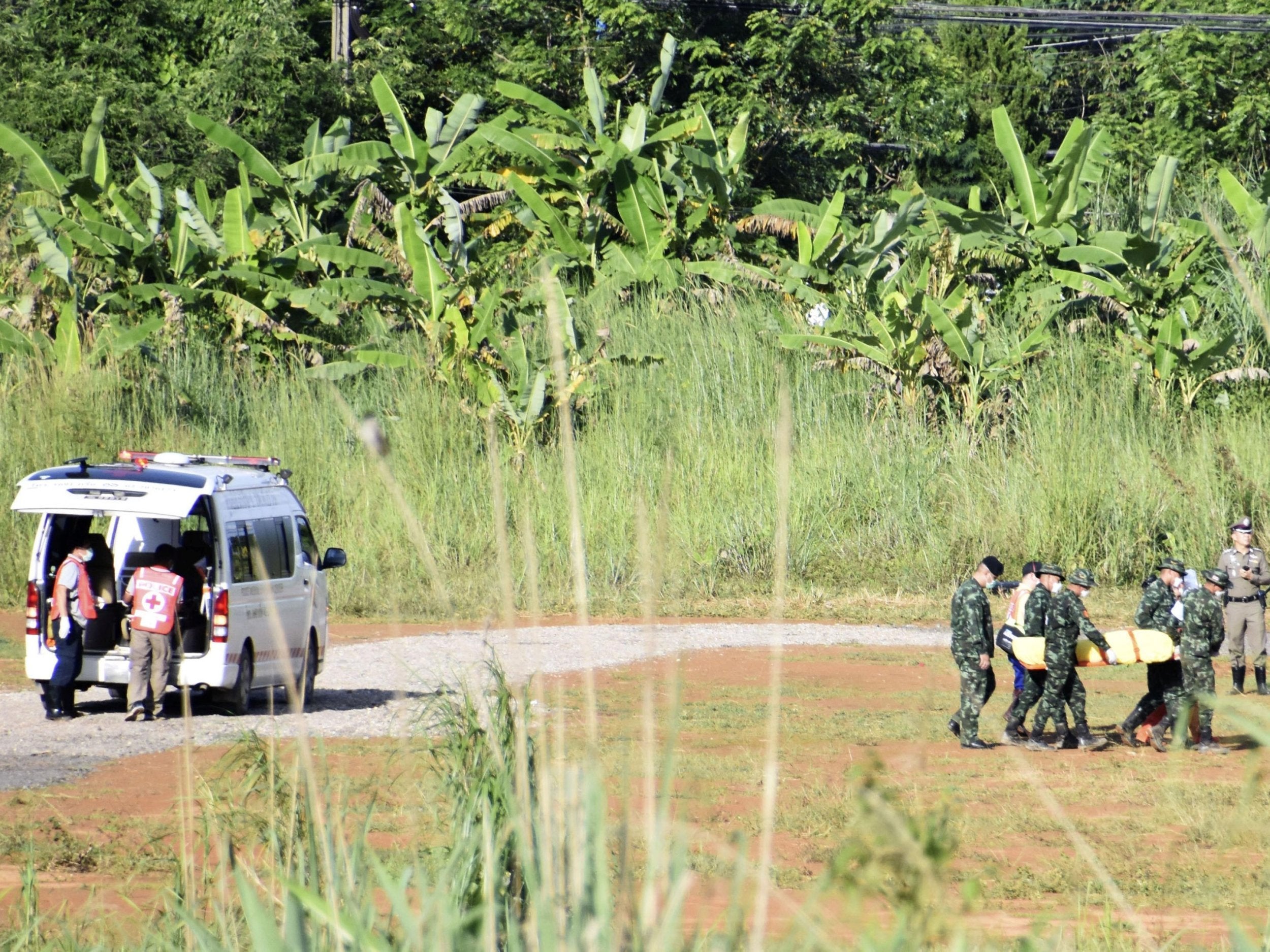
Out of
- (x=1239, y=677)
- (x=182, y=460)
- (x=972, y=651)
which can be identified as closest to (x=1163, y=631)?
(x=972, y=651)

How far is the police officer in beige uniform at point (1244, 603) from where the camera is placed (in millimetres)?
15148

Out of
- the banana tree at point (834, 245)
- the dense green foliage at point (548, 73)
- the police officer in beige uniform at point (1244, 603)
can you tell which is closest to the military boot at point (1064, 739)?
the police officer in beige uniform at point (1244, 603)

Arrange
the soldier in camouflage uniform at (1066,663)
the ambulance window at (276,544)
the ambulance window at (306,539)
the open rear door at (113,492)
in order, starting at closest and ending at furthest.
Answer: the open rear door at (113,492), the soldier in camouflage uniform at (1066,663), the ambulance window at (276,544), the ambulance window at (306,539)

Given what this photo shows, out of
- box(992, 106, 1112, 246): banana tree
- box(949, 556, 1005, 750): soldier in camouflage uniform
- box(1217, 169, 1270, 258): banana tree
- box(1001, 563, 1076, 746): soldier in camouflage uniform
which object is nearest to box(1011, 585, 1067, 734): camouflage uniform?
box(1001, 563, 1076, 746): soldier in camouflage uniform

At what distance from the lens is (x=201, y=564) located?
1320 centimetres

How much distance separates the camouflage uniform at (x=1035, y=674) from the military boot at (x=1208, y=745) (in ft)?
3.40

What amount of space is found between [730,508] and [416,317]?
6.40m

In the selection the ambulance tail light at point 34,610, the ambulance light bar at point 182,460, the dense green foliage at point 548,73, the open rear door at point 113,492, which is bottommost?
the ambulance tail light at point 34,610

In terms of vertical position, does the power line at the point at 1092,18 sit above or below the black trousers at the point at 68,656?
above

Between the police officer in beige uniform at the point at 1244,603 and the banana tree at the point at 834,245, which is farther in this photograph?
the banana tree at the point at 834,245

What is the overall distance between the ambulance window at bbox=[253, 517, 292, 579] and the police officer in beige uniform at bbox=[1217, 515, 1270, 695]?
9.03 metres

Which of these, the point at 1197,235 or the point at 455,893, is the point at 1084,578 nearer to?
the point at 455,893

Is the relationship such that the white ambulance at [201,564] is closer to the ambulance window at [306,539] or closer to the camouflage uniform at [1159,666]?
the ambulance window at [306,539]

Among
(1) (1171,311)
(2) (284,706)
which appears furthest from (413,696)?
(1) (1171,311)
